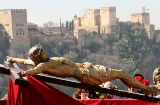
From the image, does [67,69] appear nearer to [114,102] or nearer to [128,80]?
[128,80]

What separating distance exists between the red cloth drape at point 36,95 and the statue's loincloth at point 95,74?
12 centimetres

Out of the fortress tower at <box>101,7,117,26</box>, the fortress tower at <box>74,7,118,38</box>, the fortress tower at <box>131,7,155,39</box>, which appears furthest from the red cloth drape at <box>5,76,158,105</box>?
the fortress tower at <box>131,7,155,39</box>

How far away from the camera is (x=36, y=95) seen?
253 cm

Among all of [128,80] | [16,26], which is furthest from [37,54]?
Answer: [16,26]

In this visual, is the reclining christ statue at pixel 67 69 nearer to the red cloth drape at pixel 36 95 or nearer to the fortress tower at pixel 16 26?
the red cloth drape at pixel 36 95

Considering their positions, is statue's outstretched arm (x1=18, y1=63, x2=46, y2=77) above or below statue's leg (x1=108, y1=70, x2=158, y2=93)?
above

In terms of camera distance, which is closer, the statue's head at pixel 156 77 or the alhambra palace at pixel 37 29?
the statue's head at pixel 156 77

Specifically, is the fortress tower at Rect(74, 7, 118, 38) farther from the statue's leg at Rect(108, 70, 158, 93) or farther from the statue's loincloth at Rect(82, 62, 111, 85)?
the statue's loincloth at Rect(82, 62, 111, 85)

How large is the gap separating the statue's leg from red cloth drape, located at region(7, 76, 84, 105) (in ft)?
0.66

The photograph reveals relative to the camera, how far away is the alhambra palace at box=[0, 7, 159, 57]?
208 ft

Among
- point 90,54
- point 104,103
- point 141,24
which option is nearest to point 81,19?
point 141,24

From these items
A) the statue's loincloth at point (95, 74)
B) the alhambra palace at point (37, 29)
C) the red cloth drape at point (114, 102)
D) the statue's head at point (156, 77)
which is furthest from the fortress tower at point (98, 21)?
the statue's loincloth at point (95, 74)

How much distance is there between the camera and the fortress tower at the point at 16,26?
63594mm

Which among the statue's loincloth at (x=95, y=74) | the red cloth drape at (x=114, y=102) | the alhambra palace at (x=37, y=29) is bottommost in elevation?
the alhambra palace at (x=37, y=29)
